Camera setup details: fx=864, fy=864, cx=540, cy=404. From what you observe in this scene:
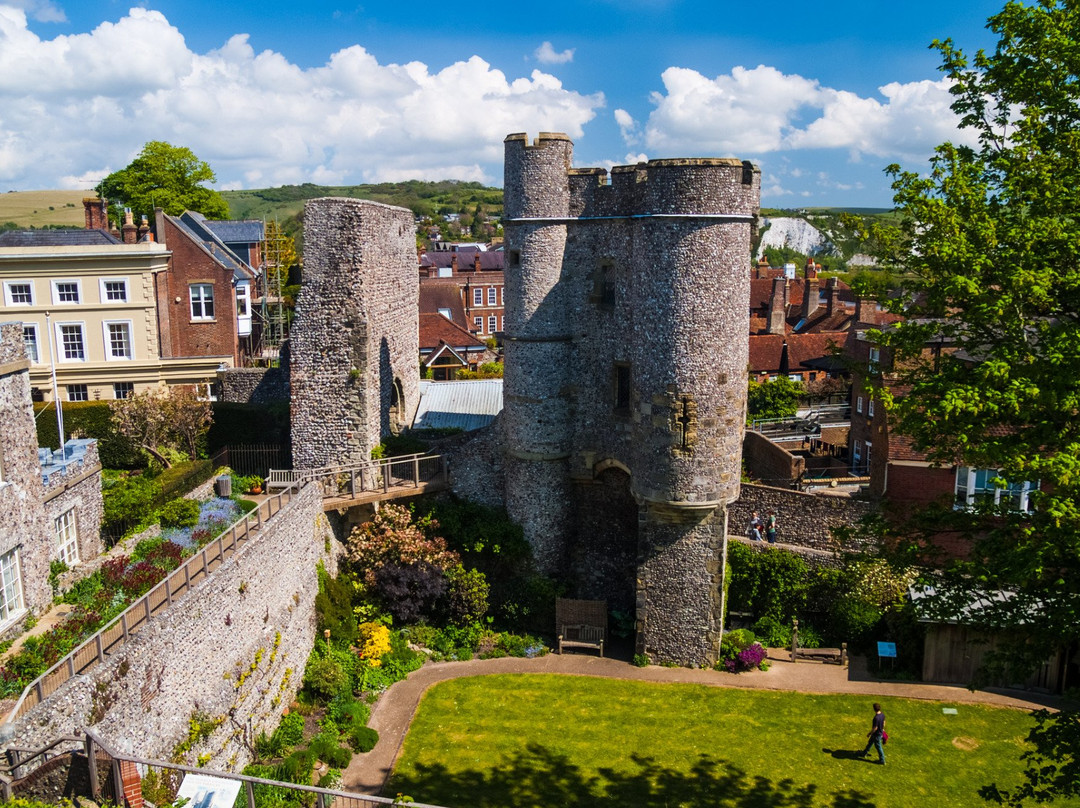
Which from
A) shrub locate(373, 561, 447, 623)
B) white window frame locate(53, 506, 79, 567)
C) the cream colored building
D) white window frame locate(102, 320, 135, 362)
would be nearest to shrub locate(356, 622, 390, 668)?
shrub locate(373, 561, 447, 623)

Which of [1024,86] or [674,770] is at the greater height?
[1024,86]

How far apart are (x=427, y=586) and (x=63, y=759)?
1149cm

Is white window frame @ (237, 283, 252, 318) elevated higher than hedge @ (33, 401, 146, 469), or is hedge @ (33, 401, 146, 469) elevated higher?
white window frame @ (237, 283, 252, 318)

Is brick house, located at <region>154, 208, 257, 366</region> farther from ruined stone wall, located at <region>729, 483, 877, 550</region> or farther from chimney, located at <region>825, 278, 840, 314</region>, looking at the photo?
chimney, located at <region>825, 278, 840, 314</region>

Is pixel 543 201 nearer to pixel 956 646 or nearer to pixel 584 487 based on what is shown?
pixel 584 487

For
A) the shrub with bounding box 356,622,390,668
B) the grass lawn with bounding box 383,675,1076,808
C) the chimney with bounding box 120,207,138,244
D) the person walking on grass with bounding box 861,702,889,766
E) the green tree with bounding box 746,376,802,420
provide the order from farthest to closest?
1. the green tree with bounding box 746,376,802,420
2. the chimney with bounding box 120,207,138,244
3. the shrub with bounding box 356,622,390,668
4. the person walking on grass with bounding box 861,702,889,766
5. the grass lawn with bounding box 383,675,1076,808

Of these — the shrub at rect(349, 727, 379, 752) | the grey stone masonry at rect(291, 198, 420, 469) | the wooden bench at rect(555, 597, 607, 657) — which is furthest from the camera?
the wooden bench at rect(555, 597, 607, 657)

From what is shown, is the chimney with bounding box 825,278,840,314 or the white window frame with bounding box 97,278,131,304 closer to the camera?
the white window frame with bounding box 97,278,131,304

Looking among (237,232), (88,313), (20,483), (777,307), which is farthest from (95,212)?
(777,307)

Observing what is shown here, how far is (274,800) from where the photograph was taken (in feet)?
44.1

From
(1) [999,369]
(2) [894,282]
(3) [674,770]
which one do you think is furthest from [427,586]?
(1) [999,369]

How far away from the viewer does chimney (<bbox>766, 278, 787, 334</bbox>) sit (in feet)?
167

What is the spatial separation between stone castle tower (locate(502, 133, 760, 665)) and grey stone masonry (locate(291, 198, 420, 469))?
3.59m

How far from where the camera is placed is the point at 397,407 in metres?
26.4
